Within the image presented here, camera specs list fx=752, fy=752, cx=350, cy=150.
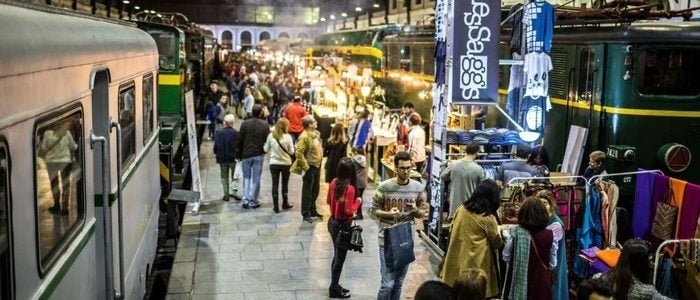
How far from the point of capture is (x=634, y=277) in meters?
5.41

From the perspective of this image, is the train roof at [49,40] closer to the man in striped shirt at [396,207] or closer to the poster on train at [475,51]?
the man in striped shirt at [396,207]

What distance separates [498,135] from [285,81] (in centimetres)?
1714

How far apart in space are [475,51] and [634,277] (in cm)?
378

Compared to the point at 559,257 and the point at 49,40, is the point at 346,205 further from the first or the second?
the point at 49,40

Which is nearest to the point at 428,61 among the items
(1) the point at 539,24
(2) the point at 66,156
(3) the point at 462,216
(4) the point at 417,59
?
(4) the point at 417,59

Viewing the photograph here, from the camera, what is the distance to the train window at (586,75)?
1026 cm

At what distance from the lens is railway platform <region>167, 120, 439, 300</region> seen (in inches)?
333

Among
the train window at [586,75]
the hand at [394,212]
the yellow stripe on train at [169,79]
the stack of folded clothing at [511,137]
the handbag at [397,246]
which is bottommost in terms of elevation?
the handbag at [397,246]

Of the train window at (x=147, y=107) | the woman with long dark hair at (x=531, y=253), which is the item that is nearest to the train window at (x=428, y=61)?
the train window at (x=147, y=107)

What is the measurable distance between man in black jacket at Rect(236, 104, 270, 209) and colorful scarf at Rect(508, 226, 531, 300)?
265 inches

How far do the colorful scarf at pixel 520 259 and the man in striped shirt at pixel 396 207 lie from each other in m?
1.14

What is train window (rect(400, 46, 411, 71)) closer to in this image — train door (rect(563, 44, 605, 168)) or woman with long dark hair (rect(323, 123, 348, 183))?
woman with long dark hair (rect(323, 123, 348, 183))

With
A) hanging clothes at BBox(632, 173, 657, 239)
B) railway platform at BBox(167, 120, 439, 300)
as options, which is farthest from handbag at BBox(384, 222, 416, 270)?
hanging clothes at BBox(632, 173, 657, 239)

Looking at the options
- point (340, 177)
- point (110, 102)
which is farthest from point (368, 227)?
point (110, 102)
